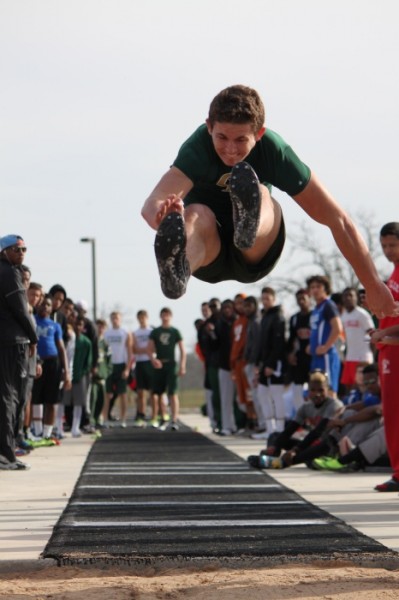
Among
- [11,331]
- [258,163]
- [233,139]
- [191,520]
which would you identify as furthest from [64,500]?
[233,139]

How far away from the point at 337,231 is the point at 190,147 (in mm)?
871

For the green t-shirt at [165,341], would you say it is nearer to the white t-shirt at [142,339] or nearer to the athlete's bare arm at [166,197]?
the white t-shirt at [142,339]

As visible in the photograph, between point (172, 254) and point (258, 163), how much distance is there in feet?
3.33

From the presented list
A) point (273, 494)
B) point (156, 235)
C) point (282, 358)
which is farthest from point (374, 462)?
point (156, 235)

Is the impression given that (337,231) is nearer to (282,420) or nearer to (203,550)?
(203,550)

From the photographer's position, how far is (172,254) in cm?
526

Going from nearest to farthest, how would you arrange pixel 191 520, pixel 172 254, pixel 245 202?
pixel 172 254, pixel 245 202, pixel 191 520

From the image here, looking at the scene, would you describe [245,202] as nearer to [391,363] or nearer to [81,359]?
[391,363]

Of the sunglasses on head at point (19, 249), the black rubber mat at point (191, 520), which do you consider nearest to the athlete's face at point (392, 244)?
the black rubber mat at point (191, 520)

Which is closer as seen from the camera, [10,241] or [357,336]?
[10,241]

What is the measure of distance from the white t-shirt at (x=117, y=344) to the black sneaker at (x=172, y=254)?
17388 mm

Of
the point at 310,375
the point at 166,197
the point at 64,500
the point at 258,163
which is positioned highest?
the point at 258,163

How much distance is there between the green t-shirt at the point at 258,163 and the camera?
5.88m

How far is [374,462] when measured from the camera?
11180mm
